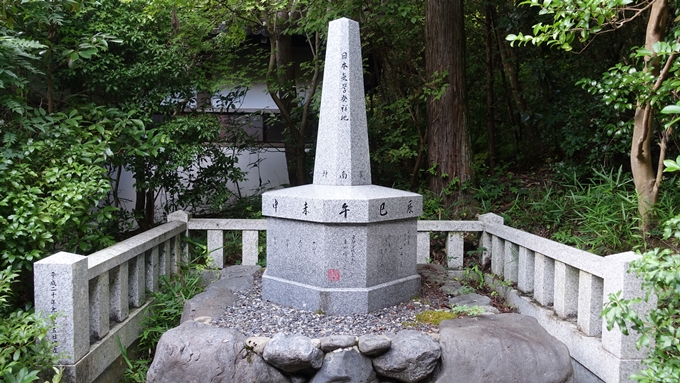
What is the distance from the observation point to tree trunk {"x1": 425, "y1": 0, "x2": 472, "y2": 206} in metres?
6.86

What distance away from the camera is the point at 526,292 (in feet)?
15.2

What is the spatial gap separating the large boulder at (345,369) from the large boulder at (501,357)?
483mm

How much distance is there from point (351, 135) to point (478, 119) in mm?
5644

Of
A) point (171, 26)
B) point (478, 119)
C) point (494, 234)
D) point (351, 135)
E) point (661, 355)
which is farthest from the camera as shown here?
point (478, 119)

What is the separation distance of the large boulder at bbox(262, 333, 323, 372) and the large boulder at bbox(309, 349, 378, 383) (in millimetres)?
62

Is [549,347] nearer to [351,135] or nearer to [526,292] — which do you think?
[526,292]

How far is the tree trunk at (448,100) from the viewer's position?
686cm

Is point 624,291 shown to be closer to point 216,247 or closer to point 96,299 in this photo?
point 96,299

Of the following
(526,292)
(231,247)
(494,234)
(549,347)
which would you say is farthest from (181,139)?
(549,347)

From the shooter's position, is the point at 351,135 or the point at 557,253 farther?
the point at 351,135

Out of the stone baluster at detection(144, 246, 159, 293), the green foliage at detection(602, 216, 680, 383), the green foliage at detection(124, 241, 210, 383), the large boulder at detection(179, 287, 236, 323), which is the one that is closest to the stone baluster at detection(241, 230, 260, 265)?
the green foliage at detection(124, 241, 210, 383)

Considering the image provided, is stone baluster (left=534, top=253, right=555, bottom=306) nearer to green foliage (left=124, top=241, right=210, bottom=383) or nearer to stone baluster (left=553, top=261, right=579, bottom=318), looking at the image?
stone baluster (left=553, top=261, right=579, bottom=318)

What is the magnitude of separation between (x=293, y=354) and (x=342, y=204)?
1270 mm

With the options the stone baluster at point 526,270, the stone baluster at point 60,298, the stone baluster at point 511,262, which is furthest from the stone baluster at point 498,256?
the stone baluster at point 60,298
